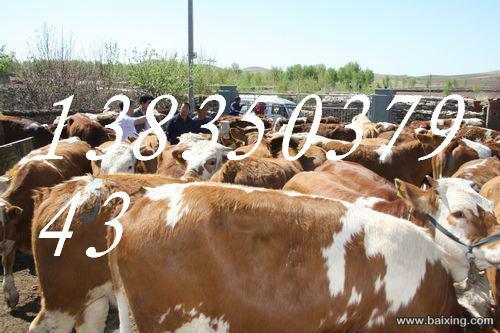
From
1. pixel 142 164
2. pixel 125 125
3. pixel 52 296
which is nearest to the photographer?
pixel 52 296

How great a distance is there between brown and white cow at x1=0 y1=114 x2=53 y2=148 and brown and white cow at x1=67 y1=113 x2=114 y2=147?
0.65 meters

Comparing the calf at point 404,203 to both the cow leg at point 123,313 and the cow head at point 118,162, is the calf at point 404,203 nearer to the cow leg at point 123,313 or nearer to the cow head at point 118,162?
the cow leg at point 123,313

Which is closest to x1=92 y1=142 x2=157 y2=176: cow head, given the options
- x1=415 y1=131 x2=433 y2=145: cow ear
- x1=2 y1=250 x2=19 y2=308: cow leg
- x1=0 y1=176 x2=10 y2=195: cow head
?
x1=0 y1=176 x2=10 y2=195: cow head

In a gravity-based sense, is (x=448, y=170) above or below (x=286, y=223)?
below

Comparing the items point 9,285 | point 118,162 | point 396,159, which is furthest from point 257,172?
point 396,159

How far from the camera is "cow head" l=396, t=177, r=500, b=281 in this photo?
3.01 m

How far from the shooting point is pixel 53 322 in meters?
3.51

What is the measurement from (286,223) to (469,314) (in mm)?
1470

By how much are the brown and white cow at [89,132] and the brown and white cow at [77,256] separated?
7.34m

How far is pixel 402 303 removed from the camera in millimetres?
2752

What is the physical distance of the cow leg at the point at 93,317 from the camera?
3.72 m

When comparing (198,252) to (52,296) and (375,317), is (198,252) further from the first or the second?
(52,296)

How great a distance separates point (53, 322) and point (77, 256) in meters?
0.58

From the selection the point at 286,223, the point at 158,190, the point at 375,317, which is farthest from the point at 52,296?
the point at 375,317
